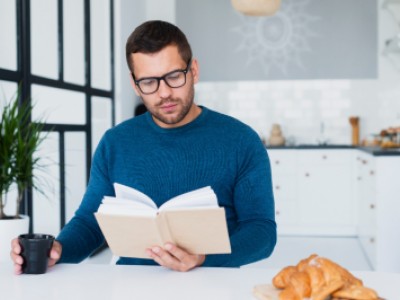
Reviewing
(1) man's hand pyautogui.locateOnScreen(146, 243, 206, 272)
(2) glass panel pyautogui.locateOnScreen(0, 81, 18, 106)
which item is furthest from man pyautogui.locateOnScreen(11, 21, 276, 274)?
(2) glass panel pyautogui.locateOnScreen(0, 81, 18, 106)

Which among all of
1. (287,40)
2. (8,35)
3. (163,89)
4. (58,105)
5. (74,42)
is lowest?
(163,89)

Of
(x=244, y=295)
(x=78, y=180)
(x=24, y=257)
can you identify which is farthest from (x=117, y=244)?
(x=78, y=180)

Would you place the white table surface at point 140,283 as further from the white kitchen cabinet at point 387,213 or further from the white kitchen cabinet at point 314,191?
the white kitchen cabinet at point 314,191

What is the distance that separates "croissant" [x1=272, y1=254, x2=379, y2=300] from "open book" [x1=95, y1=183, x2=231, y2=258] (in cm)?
23

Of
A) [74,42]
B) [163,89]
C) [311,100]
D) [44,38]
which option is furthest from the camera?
[311,100]

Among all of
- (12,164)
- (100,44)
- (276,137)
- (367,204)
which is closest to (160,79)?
(12,164)

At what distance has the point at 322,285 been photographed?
1.24 meters

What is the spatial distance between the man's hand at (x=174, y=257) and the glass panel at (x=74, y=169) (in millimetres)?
3026

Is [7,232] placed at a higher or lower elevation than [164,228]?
lower

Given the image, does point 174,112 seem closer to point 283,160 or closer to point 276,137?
point 283,160

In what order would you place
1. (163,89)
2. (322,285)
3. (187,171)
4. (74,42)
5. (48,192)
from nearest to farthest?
(322,285) < (163,89) < (187,171) < (48,192) < (74,42)

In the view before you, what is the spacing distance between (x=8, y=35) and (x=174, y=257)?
93.5 inches

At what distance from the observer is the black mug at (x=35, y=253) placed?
1564 millimetres

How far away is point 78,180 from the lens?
501 centimetres
